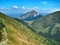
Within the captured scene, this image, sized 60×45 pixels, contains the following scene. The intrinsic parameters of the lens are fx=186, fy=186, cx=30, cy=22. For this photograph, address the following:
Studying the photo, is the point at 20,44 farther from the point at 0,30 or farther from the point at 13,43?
the point at 0,30

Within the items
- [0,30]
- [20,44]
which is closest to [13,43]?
[20,44]

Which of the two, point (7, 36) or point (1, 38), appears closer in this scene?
point (1, 38)

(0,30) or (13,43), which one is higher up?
(0,30)

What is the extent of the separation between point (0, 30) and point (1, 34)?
1006cm

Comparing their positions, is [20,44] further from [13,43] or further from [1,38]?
[1,38]

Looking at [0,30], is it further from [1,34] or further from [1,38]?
[1,38]

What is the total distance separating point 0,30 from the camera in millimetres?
189000

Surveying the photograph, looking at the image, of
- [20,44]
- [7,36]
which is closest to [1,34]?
[7,36]

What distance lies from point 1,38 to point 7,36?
636 inches

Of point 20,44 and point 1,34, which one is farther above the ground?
point 1,34

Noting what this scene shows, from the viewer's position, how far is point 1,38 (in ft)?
551

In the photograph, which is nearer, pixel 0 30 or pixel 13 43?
pixel 13 43

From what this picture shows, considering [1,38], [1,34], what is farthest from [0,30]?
[1,38]

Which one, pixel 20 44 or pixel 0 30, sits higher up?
pixel 0 30
